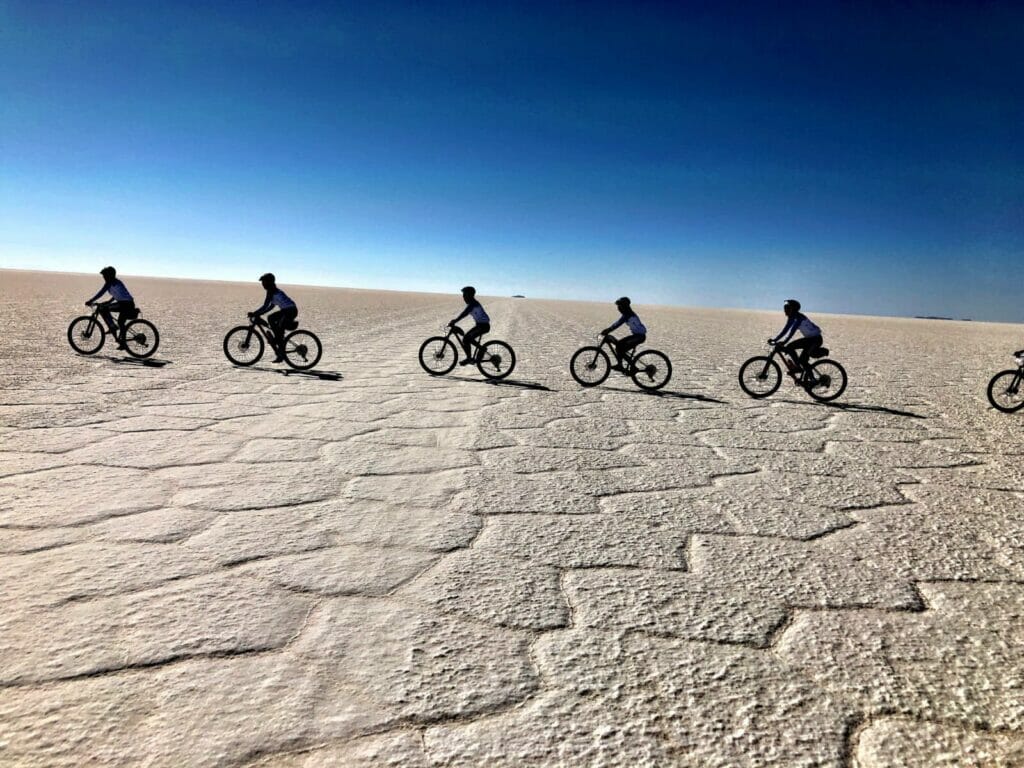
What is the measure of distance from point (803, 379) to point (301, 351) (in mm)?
7958

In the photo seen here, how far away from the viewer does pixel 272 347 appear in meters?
10.4

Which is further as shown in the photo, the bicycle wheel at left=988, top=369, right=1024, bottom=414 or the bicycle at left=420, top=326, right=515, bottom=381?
the bicycle at left=420, top=326, right=515, bottom=381

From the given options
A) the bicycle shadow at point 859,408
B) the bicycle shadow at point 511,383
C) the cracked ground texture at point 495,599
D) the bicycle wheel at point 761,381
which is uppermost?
the bicycle wheel at point 761,381

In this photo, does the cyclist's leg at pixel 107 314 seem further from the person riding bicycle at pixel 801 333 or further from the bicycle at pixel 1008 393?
the bicycle at pixel 1008 393

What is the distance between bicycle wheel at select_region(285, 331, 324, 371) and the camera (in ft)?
34.1

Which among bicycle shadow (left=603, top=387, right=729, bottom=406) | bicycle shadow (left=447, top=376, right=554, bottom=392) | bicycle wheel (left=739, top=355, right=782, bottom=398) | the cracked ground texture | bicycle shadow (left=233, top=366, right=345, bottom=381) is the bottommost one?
the cracked ground texture

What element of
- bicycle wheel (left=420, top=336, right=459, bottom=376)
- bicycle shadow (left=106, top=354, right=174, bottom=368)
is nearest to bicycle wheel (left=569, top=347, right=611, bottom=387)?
bicycle wheel (left=420, top=336, right=459, bottom=376)

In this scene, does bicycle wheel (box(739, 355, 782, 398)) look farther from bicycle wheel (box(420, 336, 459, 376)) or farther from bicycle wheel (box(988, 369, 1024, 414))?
bicycle wheel (box(420, 336, 459, 376))

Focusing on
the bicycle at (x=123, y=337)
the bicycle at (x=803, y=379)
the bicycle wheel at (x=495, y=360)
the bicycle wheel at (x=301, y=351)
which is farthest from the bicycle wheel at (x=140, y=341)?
the bicycle at (x=803, y=379)

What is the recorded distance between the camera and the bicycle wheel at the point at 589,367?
9.74 m

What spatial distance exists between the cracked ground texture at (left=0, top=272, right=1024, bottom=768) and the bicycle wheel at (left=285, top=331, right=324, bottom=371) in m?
4.46

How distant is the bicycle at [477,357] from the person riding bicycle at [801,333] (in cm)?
412

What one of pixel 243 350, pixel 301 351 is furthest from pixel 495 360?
pixel 243 350

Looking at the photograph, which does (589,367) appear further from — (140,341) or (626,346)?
(140,341)
